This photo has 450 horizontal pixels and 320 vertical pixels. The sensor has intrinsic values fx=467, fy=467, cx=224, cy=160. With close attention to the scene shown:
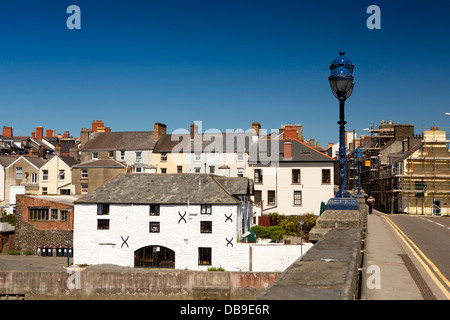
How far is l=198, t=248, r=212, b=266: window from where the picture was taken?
46.0 meters

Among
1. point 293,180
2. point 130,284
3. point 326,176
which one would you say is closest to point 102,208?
point 130,284

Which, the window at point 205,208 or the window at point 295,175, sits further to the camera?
the window at point 295,175

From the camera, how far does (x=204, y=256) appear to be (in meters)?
46.3

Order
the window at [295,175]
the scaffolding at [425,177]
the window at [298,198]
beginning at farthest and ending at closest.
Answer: the scaffolding at [425,177]
the window at [295,175]
the window at [298,198]

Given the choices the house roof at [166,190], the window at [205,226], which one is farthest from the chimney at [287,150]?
the window at [205,226]

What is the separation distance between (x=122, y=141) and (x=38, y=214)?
25085mm

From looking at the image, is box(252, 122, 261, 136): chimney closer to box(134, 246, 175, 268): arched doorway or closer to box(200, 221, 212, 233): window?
box(200, 221, 212, 233): window

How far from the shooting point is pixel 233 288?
41906 millimetres

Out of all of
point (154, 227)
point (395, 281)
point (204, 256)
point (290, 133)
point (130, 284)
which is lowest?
point (130, 284)

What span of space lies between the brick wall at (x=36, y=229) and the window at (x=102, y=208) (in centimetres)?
861

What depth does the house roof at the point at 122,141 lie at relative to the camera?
252 ft

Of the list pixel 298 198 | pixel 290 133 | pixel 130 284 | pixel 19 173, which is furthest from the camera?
pixel 19 173

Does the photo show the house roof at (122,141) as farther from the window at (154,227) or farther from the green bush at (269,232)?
the green bush at (269,232)

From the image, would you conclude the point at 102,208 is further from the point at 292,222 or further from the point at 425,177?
the point at 425,177
